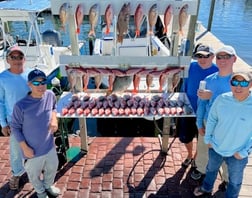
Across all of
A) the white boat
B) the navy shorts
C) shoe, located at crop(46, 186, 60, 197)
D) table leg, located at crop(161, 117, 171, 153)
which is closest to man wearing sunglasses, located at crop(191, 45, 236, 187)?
the navy shorts

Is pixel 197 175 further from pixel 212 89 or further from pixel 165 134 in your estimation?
pixel 212 89

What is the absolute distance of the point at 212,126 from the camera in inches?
112

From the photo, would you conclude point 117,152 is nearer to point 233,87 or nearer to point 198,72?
point 198,72

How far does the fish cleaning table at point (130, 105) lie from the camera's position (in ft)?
11.2

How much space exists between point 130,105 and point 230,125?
131cm

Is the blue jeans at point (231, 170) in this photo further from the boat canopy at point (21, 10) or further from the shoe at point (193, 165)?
the boat canopy at point (21, 10)

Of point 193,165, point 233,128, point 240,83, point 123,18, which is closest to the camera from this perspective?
point 240,83

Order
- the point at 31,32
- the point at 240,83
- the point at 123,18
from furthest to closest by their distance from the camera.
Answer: the point at 31,32, the point at 123,18, the point at 240,83

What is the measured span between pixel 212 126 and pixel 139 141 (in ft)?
6.67

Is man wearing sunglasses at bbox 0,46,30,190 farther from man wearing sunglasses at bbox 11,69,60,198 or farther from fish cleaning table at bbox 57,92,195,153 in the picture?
fish cleaning table at bbox 57,92,195,153

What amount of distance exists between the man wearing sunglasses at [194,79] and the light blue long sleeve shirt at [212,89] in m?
0.32

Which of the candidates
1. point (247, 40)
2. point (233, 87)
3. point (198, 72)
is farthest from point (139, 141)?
point (247, 40)

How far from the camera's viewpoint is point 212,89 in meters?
2.98

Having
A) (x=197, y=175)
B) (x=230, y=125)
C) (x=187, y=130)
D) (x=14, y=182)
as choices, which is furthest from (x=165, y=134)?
(x=14, y=182)
